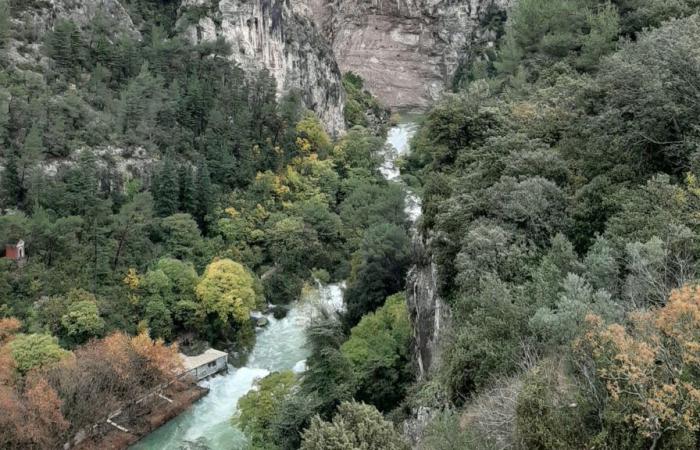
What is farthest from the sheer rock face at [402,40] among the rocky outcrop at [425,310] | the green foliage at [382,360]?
the rocky outcrop at [425,310]

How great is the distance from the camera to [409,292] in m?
25.1

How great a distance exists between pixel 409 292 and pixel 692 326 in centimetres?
1692

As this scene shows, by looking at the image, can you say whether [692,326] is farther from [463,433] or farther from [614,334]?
[463,433]

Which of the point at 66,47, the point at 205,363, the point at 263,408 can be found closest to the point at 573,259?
the point at 263,408

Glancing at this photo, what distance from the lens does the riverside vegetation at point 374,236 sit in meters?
11.0

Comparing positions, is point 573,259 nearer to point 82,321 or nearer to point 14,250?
point 82,321

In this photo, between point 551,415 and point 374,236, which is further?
point 374,236

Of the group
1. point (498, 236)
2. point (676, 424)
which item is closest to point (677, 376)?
point (676, 424)

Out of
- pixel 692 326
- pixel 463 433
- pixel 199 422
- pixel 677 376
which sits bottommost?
pixel 199 422

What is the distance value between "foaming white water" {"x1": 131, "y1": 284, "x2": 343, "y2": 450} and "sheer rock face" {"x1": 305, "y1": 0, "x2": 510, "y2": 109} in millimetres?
56112

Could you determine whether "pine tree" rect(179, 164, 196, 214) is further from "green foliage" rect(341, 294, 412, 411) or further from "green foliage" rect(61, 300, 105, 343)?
"green foliage" rect(341, 294, 412, 411)

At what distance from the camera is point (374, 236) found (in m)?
31.7

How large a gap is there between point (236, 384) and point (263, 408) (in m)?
9.14

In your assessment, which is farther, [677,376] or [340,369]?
[340,369]
